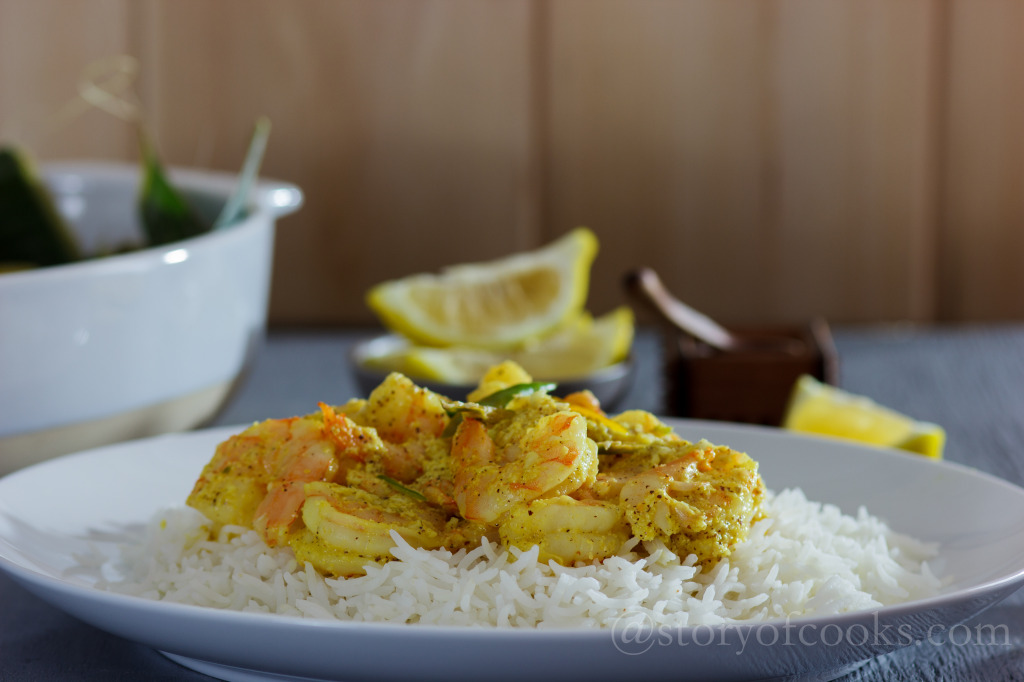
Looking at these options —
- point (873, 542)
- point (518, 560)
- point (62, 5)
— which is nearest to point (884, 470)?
point (873, 542)

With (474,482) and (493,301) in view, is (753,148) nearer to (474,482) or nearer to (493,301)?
(493,301)

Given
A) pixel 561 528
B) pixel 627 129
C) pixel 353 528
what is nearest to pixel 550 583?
pixel 561 528

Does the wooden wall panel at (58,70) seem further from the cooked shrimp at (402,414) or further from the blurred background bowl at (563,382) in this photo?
→ the cooked shrimp at (402,414)

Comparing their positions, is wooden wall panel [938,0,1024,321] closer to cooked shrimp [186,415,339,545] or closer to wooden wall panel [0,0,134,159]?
wooden wall panel [0,0,134,159]

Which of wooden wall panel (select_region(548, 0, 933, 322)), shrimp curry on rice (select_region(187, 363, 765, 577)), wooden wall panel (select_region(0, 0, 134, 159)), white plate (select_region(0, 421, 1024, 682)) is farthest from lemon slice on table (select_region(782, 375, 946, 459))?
wooden wall panel (select_region(0, 0, 134, 159))

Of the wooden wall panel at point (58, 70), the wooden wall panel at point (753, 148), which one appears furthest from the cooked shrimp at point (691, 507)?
the wooden wall panel at point (58, 70)

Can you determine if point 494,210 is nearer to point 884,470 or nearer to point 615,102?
point 615,102
